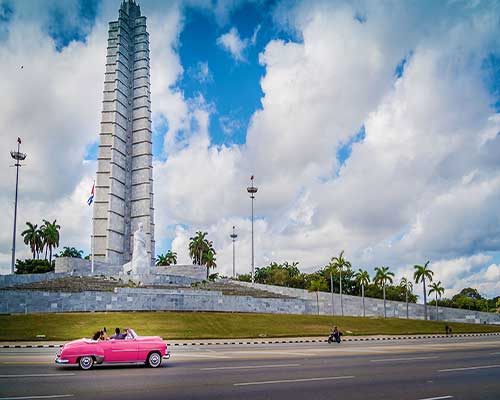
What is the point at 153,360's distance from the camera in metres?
16.8

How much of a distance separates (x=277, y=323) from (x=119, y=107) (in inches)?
2058

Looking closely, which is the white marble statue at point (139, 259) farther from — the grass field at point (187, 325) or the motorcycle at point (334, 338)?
the motorcycle at point (334, 338)

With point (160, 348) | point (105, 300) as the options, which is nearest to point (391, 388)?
point (160, 348)

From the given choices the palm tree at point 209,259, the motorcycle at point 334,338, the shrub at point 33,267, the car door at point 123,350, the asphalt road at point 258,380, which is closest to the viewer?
the asphalt road at point 258,380

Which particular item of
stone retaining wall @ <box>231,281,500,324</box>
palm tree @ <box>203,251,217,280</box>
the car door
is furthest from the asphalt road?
palm tree @ <box>203,251,217,280</box>

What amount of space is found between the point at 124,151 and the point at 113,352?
7021cm

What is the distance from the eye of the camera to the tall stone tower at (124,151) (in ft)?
257

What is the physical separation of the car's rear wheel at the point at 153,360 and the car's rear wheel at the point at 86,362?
6.39ft

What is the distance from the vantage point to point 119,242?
260 ft

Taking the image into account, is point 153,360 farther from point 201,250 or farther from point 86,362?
point 201,250

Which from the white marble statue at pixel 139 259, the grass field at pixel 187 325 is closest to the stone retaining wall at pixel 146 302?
the grass field at pixel 187 325

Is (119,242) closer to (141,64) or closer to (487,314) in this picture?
(141,64)

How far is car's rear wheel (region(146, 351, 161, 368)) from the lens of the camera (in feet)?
55.1

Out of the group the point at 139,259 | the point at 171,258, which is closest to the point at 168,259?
the point at 171,258
